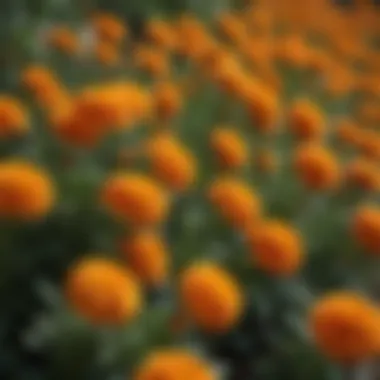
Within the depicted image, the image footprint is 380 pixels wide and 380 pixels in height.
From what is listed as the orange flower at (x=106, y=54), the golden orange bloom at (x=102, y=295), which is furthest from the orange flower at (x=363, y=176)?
the golden orange bloom at (x=102, y=295)

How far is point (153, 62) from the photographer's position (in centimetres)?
157

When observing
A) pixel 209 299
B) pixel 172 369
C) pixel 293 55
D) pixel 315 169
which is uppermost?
pixel 293 55

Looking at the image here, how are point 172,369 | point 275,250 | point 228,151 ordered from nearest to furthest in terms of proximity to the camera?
point 172,369
point 275,250
point 228,151

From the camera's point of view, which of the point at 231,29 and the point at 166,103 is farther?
the point at 231,29

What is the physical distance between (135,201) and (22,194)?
0.10 meters

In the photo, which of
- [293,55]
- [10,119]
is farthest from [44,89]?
[293,55]

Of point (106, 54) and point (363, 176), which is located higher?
point (106, 54)

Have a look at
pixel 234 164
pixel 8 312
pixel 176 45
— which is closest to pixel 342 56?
pixel 176 45

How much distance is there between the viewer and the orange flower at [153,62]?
1560mm

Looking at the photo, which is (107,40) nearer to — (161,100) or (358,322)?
(161,100)

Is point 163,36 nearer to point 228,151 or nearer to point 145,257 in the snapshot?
point 228,151

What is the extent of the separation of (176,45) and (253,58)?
0.18 meters

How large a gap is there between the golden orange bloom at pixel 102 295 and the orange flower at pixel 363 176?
0.50 m

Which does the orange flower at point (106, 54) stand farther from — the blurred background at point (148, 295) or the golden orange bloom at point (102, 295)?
the golden orange bloom at point (102, 295)
